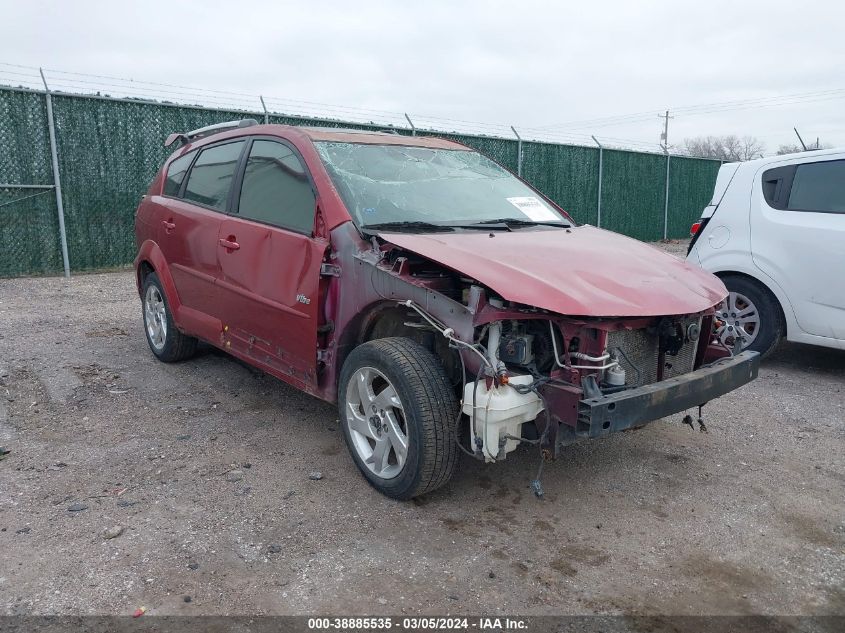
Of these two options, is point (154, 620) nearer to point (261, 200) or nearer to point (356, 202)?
point (356, 202)

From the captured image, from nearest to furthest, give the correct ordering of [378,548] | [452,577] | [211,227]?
[452,577]
[378,548]
[211,227]

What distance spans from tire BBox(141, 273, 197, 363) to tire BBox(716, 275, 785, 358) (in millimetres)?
4166

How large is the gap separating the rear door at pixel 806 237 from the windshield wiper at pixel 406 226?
3.14 m

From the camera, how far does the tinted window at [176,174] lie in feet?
17.0

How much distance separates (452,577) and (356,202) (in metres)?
1.94

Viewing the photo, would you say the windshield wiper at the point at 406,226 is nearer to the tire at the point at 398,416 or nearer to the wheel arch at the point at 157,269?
the tire at the point at 398,416

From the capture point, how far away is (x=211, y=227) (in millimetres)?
4504

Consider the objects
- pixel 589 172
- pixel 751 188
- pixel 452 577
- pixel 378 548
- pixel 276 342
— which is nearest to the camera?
pixel 452 577

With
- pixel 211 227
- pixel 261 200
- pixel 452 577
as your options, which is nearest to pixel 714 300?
pixel 452 577

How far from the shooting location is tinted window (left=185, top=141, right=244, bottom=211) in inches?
179

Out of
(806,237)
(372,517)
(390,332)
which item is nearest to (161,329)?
(390,332)

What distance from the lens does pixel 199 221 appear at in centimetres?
467

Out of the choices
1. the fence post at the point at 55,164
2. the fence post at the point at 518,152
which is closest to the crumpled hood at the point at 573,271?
the fence post at the point at 55,164

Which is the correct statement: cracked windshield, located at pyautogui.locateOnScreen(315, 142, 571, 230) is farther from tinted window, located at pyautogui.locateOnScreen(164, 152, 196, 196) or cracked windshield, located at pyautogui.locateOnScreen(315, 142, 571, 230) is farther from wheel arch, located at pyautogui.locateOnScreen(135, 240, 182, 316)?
wheel arch, located at pyautogui.locateOnScreen(135, 240, 182, 316)
